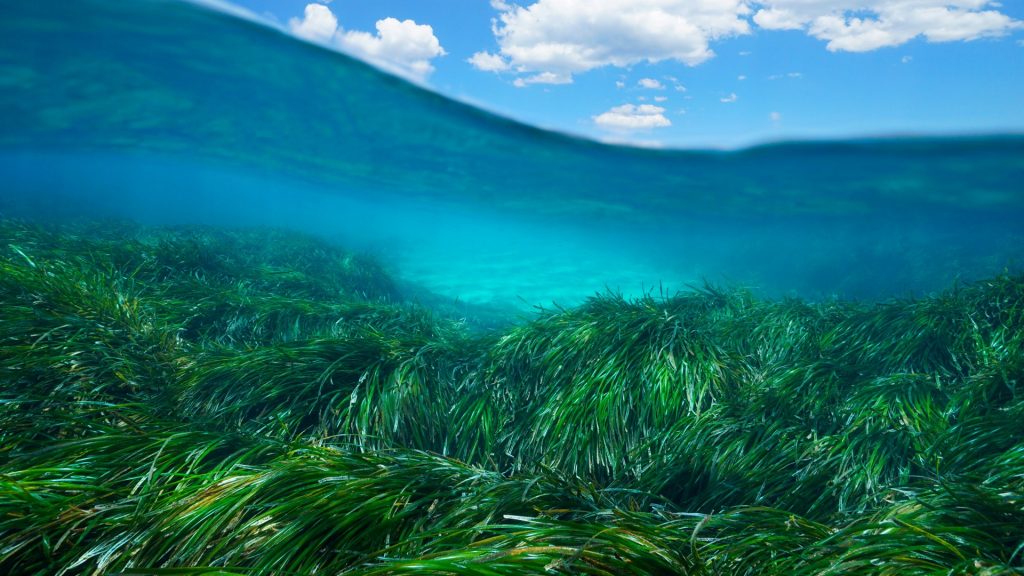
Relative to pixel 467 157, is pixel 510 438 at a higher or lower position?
lower

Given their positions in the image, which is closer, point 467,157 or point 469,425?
point 469,425

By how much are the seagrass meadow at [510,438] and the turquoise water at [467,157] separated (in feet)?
11.2

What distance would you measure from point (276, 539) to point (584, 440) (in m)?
2.29

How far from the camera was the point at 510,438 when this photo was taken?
4016 millimetres

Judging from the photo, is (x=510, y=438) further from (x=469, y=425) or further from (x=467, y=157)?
(x=467, y=157)

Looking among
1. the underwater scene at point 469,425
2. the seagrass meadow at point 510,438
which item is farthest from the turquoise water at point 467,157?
the seagrass meadow at point 510,438

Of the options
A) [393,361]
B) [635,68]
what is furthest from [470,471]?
[635,68]

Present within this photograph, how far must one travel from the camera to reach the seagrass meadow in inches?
74.8

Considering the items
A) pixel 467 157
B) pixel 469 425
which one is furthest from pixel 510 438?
pixel 467 157

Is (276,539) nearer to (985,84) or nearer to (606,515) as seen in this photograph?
(606,515)

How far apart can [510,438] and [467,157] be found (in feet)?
56.9

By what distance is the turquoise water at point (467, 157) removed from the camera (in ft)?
39.7

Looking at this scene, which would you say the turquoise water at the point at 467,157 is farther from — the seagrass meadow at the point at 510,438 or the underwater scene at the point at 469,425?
the seagrass meadow at the point at 510,438

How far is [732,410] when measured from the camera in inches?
148
